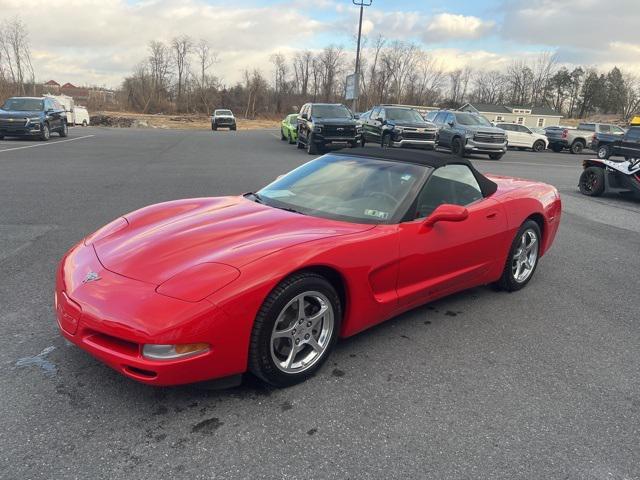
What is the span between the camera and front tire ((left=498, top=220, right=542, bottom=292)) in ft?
14.5

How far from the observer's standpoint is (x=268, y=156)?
1758cm

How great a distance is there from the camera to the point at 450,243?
3650 mm

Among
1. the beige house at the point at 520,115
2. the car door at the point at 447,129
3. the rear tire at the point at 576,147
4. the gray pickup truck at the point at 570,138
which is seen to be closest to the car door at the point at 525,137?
the gray pickup truck at the point at 570,138

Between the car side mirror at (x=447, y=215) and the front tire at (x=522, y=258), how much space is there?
48.2 inches

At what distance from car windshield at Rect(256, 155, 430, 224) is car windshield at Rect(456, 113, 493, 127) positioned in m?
17.9

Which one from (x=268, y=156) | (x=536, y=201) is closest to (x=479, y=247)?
(x=536, y=201)

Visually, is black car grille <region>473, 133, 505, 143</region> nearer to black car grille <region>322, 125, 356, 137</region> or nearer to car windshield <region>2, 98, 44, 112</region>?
black car grille <region>322, 125, 356, 137</region>

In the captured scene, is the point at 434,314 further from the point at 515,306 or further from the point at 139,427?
the point at 139,427

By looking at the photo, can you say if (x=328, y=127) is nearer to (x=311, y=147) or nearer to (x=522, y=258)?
(x=311, y=147)

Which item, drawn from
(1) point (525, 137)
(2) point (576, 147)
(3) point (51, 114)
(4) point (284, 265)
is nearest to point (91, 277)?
(4) point (284, 265)

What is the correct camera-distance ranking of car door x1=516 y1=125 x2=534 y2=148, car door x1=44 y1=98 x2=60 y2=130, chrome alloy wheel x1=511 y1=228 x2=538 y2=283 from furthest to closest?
car door x1=516 y1=125 x2=534 y2=148 → car door x1=44 y1=98 x2=60 y2=130 → chrome alloy wheel x1=511 y1=228 x2=538 y2=283

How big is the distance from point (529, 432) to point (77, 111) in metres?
44.5

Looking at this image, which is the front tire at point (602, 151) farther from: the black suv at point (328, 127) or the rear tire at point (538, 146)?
the black suv at point (328, 127)

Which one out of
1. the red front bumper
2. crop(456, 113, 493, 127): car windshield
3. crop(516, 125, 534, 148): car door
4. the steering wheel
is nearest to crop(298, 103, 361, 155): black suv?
crop(456, 113, 493, 127): car windshield
